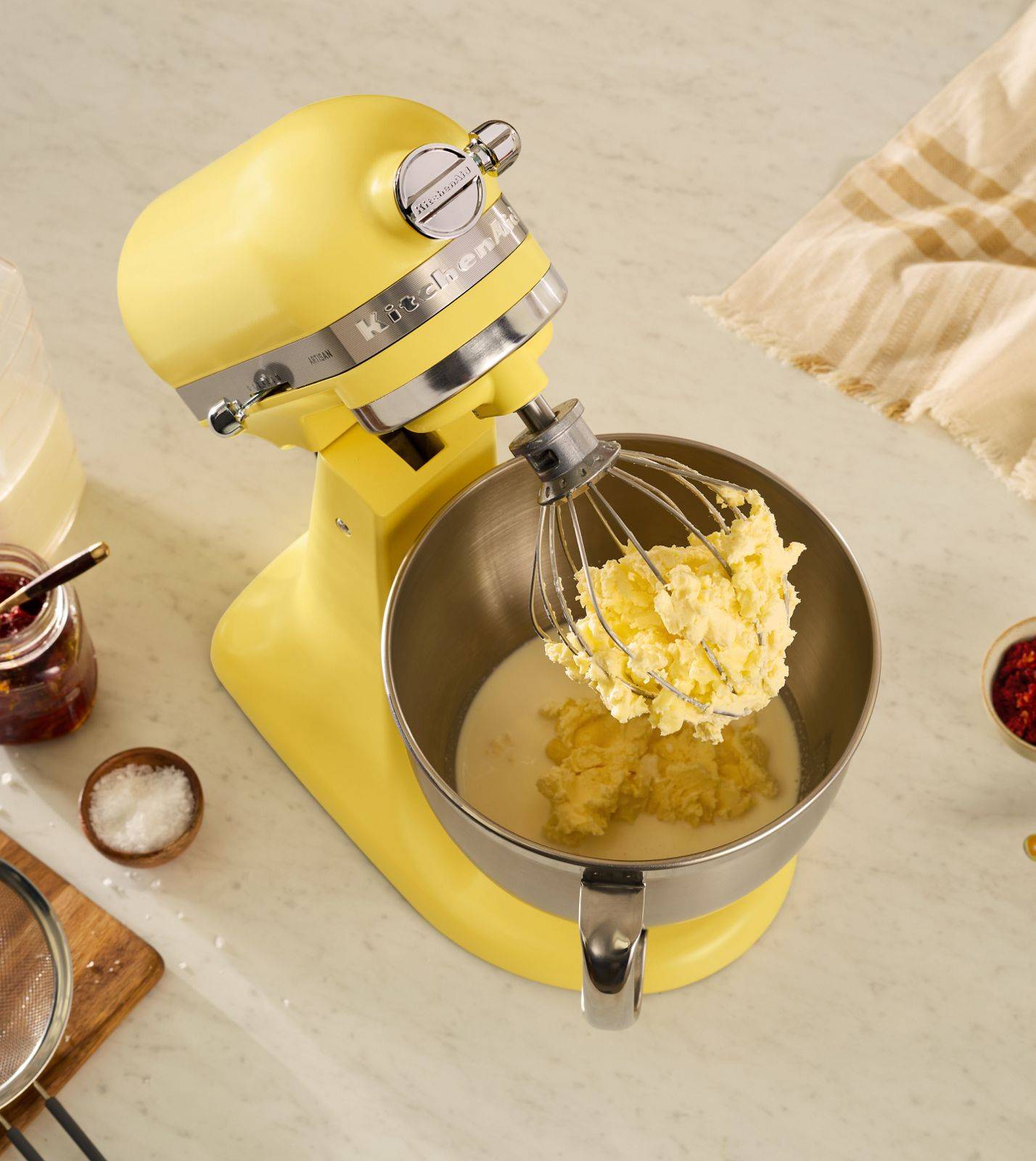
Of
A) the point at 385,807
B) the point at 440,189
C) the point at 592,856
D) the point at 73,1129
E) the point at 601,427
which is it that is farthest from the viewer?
the point at 601,427

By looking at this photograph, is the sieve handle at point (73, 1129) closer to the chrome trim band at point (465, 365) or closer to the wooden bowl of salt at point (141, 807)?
the wooden bowl of salt at point (141, 807)

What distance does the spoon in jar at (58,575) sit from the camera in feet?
2.59

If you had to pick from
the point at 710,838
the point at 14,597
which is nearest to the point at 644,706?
the point at 710,838

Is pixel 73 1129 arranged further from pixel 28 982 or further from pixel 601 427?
pixel 601 427

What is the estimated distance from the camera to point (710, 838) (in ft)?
2.68

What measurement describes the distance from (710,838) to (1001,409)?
501 millimetres

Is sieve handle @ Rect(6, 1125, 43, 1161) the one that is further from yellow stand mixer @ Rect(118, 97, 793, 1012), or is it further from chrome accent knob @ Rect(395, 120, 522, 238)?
chrome accent knob @ Rect(395, 120, 522, 238)

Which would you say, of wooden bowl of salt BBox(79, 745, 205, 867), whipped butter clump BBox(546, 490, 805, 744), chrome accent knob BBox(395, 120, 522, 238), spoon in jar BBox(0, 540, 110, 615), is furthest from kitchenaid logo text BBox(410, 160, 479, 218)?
wooden bowl of salt BBox(79, 745, 205, 867)

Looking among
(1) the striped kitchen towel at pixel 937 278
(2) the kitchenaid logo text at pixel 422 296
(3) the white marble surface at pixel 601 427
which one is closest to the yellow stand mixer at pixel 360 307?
(2) the kitchenaid logo text at pixel 422 296

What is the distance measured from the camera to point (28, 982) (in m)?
0.82

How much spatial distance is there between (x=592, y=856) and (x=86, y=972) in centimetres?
40

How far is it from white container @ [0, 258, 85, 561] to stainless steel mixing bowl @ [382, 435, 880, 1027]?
373 mm

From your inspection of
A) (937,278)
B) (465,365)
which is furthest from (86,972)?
(937,278)

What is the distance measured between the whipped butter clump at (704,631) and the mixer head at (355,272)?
0.14 meters
